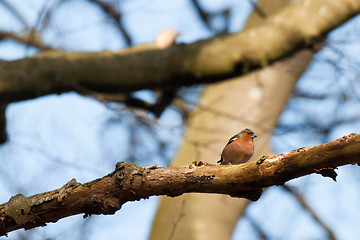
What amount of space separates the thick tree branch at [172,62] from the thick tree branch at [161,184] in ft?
6.69

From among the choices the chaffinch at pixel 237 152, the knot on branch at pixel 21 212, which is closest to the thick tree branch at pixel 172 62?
the chaffinch at pixel 237 152

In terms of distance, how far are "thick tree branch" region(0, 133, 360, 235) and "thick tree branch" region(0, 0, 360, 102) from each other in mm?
2038

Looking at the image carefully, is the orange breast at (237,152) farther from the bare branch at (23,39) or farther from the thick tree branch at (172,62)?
the bare branch at (23,39)

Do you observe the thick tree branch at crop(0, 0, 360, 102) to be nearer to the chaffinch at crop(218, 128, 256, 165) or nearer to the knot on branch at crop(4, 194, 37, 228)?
the chaffinch at crop(218, 128, 256, 165)

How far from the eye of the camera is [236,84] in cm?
598

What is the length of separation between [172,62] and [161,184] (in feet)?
8.03

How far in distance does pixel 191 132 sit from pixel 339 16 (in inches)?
95.9

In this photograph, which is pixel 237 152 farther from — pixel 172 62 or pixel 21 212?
pixel 172 62

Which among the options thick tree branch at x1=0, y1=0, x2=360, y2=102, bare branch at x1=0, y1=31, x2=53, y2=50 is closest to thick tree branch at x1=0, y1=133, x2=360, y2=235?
thick tree branch at x1=0, y1=0, x2=360, y2=102

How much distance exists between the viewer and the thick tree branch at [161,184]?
1.93m

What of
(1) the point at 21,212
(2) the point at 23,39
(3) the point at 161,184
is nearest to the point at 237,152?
(3) the point at 161,184

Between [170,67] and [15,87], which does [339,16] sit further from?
[15,87]

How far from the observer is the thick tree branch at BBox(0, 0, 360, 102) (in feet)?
14.0

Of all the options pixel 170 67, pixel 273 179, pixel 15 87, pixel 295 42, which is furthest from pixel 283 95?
pixel 273 179
